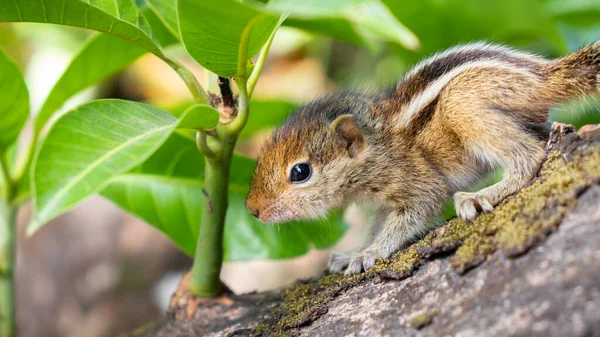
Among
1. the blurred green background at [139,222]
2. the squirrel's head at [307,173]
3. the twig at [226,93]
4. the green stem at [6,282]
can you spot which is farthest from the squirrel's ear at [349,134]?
the green stem at [6,282]

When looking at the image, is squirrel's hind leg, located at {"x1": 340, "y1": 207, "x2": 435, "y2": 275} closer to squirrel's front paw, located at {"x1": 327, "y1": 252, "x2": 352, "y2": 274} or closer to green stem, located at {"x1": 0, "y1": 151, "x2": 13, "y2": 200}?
squirrel's front paw, located at {"x1": 327, "y1": 252, "x2": 352, "y2": 274}

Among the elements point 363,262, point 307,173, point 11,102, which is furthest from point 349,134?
point 11,102

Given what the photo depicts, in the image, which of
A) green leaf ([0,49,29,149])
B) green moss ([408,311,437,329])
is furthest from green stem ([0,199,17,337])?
green moss ([408,311,437,329])

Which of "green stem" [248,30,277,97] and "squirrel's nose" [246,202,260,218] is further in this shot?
"squirrel's nose" [246,202,260,218]

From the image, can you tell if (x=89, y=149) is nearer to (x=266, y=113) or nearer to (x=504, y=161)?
(x=504, y=161)

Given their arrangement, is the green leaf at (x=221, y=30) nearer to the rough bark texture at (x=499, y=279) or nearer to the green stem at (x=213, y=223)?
the green stem at (x=213, y=223)

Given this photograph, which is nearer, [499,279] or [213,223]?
[499,279]
